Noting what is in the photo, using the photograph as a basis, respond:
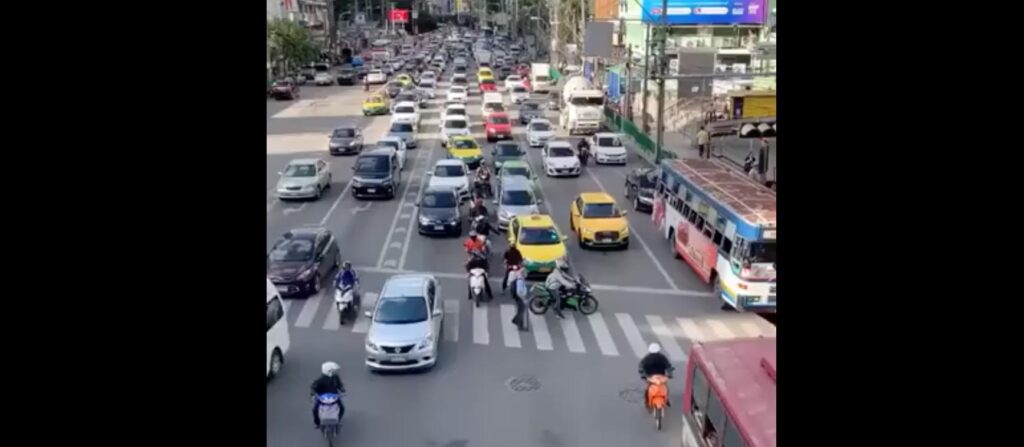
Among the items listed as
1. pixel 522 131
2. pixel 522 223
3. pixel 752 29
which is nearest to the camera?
pixel 522 223

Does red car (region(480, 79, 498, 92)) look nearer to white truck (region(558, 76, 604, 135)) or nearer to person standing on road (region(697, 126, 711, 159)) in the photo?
white truck (region(558, 76, 604, 135))

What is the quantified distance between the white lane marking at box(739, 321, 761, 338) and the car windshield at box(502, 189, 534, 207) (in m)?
8.11

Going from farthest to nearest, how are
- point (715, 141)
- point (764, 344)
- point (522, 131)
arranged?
point (522, 131) → point (715, 141) → point (764, 344)

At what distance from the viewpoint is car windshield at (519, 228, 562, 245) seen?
1997cm

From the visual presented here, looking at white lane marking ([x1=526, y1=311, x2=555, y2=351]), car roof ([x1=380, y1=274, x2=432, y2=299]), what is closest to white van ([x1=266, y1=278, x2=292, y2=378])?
car roof ([x1=380, y1=274, x2=432, y2=299])

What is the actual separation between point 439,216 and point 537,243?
4342 mm

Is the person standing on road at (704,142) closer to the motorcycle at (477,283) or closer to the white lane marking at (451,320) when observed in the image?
the motorcycle at (477,283)
